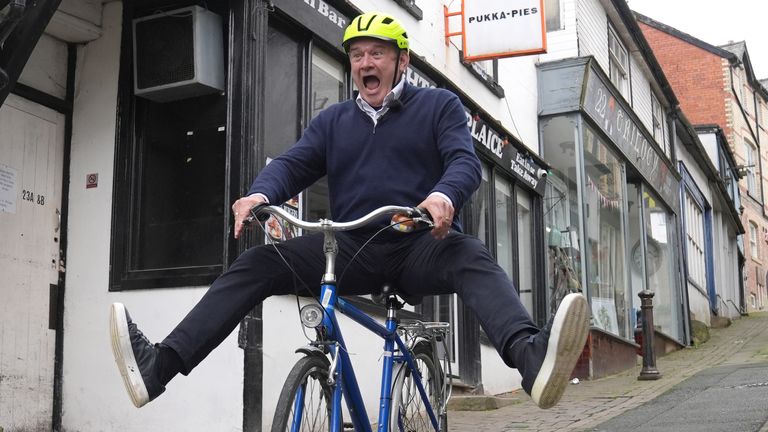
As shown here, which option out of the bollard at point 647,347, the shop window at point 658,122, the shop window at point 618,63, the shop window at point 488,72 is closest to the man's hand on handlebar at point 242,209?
the shop window at point 488,72

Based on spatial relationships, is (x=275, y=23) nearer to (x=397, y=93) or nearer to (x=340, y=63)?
(x=340, y=63)

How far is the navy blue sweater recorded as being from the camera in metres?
4.11

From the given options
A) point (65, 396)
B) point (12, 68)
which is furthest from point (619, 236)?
point (12, 68)

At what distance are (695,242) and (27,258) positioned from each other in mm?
24688

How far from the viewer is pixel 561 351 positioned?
334 centimetres

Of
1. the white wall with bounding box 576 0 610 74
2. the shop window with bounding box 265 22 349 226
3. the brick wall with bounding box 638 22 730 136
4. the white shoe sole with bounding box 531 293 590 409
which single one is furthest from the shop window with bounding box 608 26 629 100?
the brick wall with bounding box 638 22 730 136

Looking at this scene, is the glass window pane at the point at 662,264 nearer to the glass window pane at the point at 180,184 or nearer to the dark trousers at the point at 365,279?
the glass window pane at the point at 180,184

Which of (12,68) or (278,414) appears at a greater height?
(12,68)

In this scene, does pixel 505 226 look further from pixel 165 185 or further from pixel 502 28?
pixel 165 185

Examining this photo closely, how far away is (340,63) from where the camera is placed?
29.5 feet

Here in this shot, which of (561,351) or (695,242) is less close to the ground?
(695,242)

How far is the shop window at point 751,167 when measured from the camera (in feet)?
142

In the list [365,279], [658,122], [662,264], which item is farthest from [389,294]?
[658,122]

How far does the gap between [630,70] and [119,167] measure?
15.2 m
